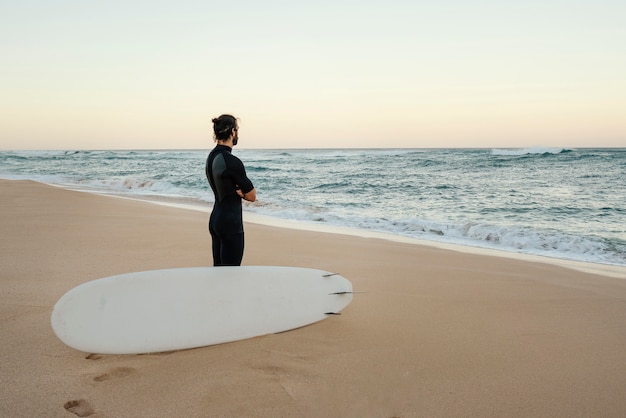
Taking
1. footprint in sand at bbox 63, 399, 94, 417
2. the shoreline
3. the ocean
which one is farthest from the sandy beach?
the ocean

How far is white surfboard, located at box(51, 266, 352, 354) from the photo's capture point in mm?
2621

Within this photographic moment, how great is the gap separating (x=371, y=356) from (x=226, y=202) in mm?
1387

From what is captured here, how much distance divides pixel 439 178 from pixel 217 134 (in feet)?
55.3

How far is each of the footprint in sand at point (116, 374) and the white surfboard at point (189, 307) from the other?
0.16 m

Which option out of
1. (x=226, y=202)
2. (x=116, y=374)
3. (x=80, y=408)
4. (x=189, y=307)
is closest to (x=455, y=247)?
(x=226, y=202)

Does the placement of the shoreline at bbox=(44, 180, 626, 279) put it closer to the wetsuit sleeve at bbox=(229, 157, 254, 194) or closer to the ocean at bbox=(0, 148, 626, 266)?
the ocean at bbox=(0, 148, 626, 266)

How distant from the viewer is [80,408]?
81.4 inches

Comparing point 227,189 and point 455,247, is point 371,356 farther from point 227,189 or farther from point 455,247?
point 455,247

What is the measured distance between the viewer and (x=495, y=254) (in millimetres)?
6090

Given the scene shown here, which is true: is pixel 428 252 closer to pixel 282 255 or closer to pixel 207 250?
pixel 282 255

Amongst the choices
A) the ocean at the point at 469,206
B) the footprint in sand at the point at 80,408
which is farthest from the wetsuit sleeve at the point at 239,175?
the ocean at the point at 469,206

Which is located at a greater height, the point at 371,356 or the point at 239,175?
the point at 239,175

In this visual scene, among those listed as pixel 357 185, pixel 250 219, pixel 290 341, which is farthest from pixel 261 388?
pixel 357 185

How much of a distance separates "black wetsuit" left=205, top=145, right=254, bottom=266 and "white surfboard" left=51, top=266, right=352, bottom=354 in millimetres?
180
